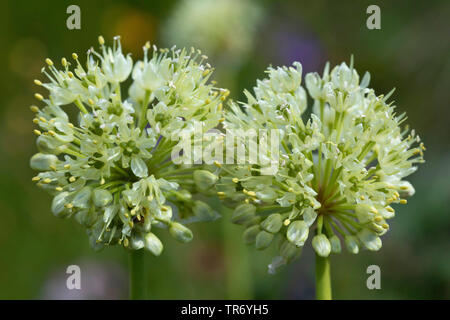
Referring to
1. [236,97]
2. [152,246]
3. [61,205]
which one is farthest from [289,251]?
[236,97]

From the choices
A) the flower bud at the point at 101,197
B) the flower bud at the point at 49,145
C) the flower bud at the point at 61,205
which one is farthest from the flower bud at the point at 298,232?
the flower bud at the point at 49,145

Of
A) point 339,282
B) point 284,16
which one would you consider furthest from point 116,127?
point 284,16

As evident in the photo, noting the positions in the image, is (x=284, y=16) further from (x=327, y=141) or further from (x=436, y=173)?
(x=327, y=141)

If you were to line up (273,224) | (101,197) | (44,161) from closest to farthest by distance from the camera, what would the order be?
(101,197) → (273,224) → (44,161)

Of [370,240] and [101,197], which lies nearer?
[101,197]

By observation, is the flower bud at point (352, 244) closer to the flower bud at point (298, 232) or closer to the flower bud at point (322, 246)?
the flower bud at point (322, 246)

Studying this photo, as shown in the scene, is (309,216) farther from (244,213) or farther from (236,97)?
(236,97)

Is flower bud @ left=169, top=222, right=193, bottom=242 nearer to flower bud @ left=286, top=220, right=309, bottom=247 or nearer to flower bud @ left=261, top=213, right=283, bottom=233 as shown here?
flower bud @ left=261, top=213, right=283, bottom=233
